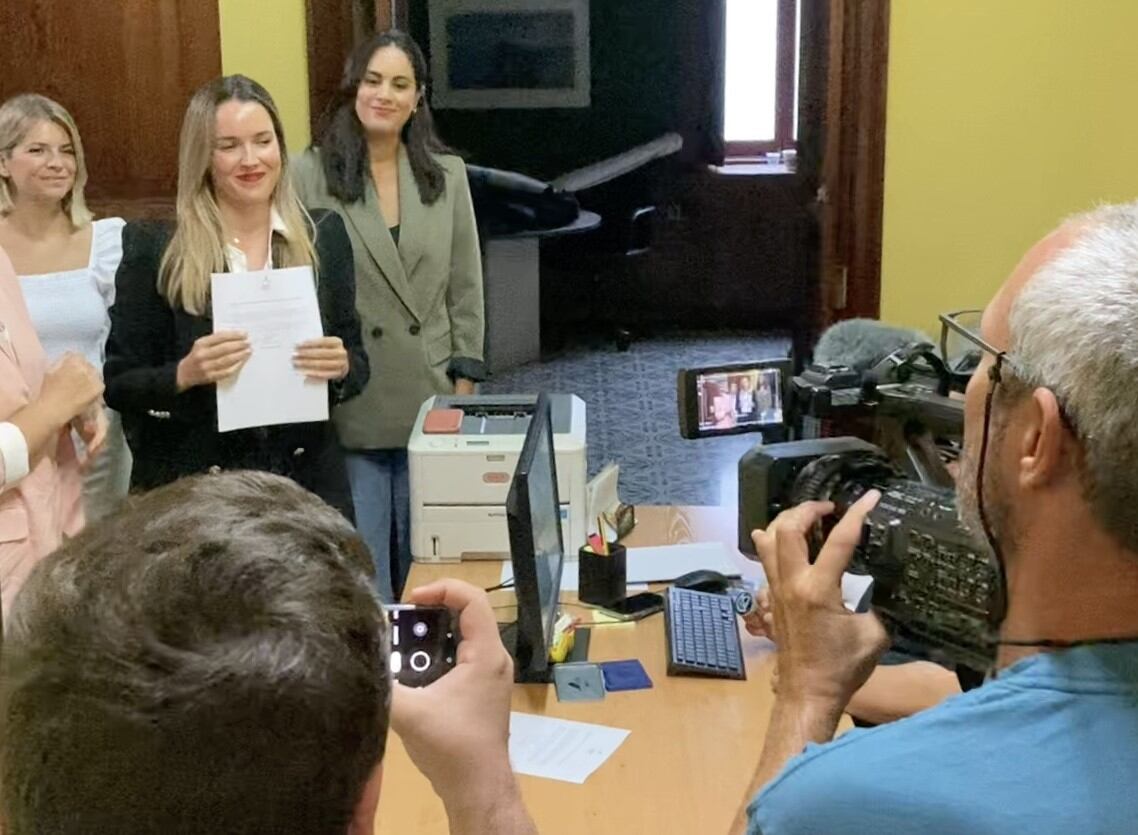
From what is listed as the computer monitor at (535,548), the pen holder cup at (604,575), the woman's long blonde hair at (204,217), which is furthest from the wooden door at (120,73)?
the pen holder cup at (604,575)

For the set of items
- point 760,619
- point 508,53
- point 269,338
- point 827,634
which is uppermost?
point 508,53

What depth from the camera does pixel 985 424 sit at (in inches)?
44.0

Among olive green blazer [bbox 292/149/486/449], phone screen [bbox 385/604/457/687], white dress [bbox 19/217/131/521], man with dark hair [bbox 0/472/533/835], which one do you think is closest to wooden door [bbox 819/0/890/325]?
olive green blazer [bbox 292/149/486/449]

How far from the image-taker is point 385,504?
125 inches

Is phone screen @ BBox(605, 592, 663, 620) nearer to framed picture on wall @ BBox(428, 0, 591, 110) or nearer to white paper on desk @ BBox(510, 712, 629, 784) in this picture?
white paper on desk @ BBox(510, 712, 629, 784)

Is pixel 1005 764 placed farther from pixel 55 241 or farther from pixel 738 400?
pixel 55 241

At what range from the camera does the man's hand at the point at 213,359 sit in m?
2.59

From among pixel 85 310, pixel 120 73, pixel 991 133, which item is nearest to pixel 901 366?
pixel 85 310

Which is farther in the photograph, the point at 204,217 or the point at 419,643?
the point at 204,217

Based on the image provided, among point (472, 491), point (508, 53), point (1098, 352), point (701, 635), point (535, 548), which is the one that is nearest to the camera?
point (1098, 352)

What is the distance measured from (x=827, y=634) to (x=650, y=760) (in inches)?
24.4

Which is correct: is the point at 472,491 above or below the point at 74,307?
below

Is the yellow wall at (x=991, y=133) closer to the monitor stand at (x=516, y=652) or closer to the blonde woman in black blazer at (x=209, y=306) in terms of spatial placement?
the blonde woman in black blazer at (x=209, y=306)

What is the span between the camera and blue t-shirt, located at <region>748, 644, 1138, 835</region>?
3.23ft
